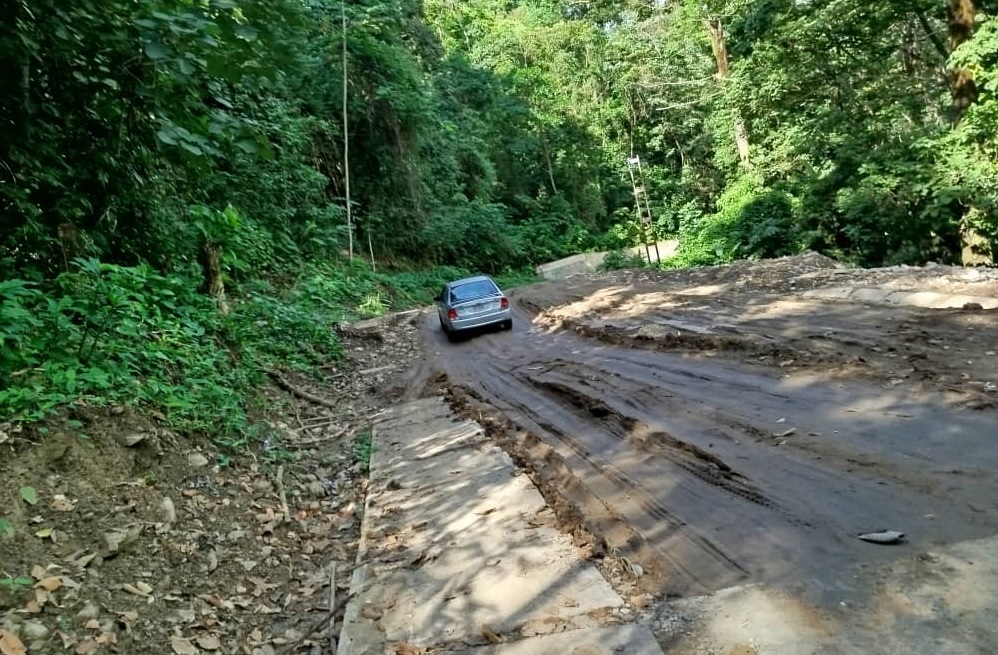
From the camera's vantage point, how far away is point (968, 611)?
326 cm

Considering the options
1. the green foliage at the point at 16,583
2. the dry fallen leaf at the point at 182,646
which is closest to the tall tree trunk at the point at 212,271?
the green foliage at the point at 16,583

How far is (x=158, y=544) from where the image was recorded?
4.91m

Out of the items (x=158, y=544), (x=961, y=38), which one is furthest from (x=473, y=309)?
(x=961, y=38)

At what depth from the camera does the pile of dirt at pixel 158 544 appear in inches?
156

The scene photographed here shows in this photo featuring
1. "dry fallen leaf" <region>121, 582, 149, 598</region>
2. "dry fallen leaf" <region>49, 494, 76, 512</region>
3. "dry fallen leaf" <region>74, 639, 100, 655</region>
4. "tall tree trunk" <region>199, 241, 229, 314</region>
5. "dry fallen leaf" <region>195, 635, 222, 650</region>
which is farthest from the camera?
"tall tree trunk" <region>199, 241, 229, 314</region>

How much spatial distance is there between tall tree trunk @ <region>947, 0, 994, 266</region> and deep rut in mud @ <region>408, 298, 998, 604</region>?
11.8 metres

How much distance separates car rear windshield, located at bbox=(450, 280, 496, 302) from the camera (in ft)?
55.9

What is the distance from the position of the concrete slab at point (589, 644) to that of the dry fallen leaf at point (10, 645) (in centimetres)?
239

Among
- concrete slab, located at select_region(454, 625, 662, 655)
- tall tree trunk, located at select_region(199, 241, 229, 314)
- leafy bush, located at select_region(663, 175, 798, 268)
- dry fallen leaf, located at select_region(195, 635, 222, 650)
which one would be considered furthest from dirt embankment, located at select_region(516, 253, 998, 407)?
leafy bush, located at select_region(663, 175, 798, 268)

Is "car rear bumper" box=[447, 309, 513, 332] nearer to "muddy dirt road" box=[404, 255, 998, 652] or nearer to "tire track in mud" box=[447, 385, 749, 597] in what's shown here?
"muddy dirt road" box=[404, 255, 998, 652]

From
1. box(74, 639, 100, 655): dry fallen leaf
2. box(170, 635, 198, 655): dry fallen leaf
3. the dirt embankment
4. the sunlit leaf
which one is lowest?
the dirt embankment

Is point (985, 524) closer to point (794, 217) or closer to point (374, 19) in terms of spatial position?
point (794, 217)

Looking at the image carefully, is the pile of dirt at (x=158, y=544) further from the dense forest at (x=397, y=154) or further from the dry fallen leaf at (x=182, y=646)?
the dense forest at (x=397, y=154)

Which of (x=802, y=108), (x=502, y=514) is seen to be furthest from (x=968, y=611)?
(x=802, y=108)
